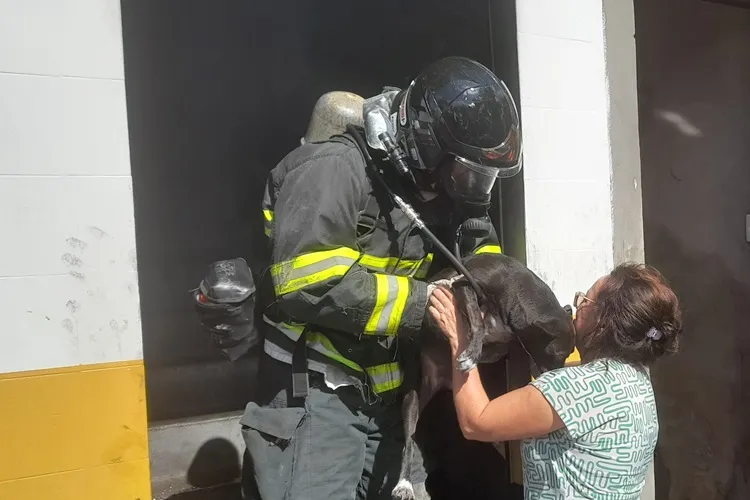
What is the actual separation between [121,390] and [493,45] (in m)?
2.35

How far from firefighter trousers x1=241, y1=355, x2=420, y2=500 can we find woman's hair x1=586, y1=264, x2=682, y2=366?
0.91m

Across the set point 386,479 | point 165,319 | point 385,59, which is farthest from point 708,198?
point 165,319

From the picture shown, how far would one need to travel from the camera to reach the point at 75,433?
6.78 feet

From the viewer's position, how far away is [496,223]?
3.06m

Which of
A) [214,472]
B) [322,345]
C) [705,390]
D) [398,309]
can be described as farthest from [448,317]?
[705,390]

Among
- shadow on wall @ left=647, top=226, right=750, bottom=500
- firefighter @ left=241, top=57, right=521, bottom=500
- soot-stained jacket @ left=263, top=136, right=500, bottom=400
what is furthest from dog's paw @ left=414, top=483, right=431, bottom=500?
shadow on wall @ left=647, top=226, right=750, bottom=500

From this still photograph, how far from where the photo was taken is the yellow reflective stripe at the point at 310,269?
1.96 metres

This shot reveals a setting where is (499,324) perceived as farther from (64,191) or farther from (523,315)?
(64,191)

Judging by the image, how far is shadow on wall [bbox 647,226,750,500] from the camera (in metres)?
4.40

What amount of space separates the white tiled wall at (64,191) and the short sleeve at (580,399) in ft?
4.72

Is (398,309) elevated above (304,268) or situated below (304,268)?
below

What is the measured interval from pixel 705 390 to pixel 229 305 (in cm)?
389

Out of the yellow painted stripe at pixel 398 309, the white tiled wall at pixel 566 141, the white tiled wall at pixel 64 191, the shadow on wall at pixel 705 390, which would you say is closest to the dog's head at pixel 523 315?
the yellow painted stripe at pixel 398 309

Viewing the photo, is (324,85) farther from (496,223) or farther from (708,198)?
(708,198)
